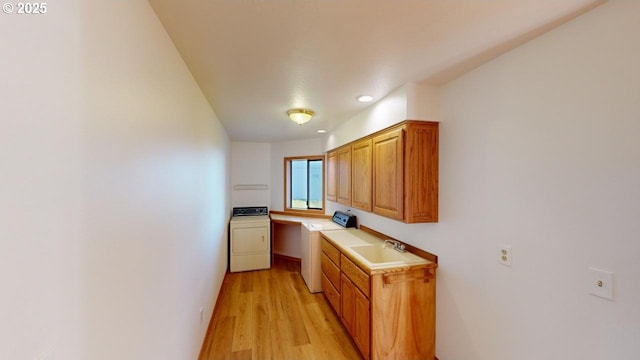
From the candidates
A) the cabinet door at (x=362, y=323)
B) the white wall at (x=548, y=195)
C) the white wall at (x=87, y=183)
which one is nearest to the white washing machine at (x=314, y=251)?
the cabinet door at (x=362, y=323)

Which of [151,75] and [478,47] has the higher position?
[478,47]

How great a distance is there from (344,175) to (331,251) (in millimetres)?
986

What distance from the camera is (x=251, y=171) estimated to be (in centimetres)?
496

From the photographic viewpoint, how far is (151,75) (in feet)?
3.74

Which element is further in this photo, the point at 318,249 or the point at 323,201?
the point at 323,201

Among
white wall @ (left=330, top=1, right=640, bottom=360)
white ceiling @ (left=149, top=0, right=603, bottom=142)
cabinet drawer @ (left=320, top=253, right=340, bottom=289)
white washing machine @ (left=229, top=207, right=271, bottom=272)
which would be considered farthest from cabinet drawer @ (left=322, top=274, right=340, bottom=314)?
white ceiling @ (left=149, top=0, right=603, bottom=142)

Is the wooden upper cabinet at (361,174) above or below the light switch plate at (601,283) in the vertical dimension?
above

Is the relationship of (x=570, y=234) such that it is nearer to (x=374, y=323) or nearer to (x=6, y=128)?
(x=374, y=323)

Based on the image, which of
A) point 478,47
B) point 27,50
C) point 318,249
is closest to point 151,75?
point 27,50

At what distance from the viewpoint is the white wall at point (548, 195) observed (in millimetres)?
1081

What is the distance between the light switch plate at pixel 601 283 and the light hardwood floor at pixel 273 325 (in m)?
1.76

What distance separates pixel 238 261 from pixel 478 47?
4.16 meters

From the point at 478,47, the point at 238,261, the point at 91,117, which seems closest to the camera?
the point at 91,117

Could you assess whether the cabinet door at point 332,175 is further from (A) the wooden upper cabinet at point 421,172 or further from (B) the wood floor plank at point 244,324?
(B) the wood floor plank at point 244,324
